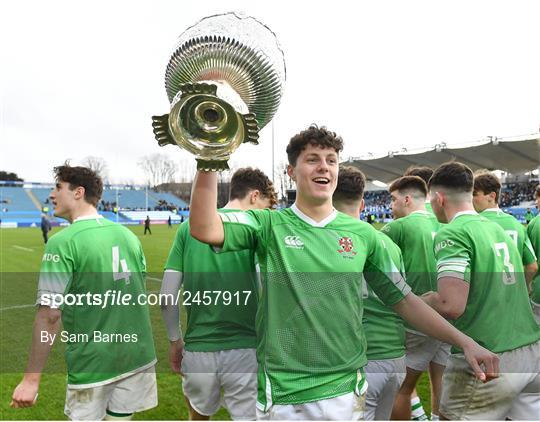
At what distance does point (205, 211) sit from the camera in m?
1.83

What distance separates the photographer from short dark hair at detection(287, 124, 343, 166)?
7.06 ft

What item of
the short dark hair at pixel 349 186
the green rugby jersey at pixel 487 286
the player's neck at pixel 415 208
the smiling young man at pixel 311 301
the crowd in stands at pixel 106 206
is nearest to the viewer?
the smiling young man at pixel 311 301

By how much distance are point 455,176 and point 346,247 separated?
1.19 metres

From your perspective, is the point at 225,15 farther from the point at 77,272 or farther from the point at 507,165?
the point at 507,165

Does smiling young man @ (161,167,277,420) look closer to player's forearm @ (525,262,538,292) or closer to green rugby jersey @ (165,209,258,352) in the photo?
green rugby jersey @ (165,209,258,352)

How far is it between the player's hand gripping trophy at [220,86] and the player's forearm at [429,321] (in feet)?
3.64

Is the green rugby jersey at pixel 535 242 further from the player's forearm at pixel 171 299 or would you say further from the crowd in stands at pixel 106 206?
the crowd in stands at pixel 106 206

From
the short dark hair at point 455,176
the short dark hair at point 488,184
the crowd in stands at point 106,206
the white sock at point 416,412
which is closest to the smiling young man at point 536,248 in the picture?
the short dark hair at point 488,184

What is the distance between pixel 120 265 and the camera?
2.94 meters

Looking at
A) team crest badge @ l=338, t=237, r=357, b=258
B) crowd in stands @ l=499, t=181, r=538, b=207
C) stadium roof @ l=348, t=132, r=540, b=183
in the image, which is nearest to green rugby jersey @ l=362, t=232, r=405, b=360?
team crest badge @ l=338, t=237, r=357, b=258

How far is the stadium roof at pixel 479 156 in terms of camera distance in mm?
34938

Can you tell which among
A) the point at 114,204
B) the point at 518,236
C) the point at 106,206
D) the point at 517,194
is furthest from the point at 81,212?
the point at 114,204

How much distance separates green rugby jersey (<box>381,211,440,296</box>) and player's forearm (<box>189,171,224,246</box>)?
235 centimetres

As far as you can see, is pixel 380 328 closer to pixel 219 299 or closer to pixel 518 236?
pixel 219 299
